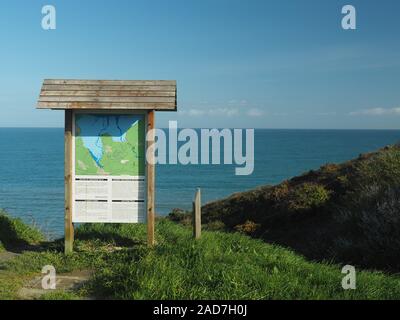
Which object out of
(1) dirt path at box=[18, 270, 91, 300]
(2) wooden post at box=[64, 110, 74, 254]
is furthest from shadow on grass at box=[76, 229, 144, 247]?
(1) dirt path at box=[18, 270, 91, 300]

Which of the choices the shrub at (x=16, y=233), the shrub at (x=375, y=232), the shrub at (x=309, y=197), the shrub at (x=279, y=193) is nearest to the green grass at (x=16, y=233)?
the shrub at (x=16, y=233)

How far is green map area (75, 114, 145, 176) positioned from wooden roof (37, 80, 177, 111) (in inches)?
17.8

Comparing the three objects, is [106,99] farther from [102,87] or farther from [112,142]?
[112,142]

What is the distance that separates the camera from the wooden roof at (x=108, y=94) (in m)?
9.64

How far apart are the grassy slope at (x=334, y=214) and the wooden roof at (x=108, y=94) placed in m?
5.10

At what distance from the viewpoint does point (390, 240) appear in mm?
10469

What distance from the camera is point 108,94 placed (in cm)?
981

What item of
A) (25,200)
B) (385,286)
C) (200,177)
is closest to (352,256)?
(385,286)

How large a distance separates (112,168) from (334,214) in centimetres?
695

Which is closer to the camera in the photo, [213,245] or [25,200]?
[213,245]

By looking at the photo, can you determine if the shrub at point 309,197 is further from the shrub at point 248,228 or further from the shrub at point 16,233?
the shrub at point 16,233

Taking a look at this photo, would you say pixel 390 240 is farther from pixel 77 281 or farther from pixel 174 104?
pixel 77 281
